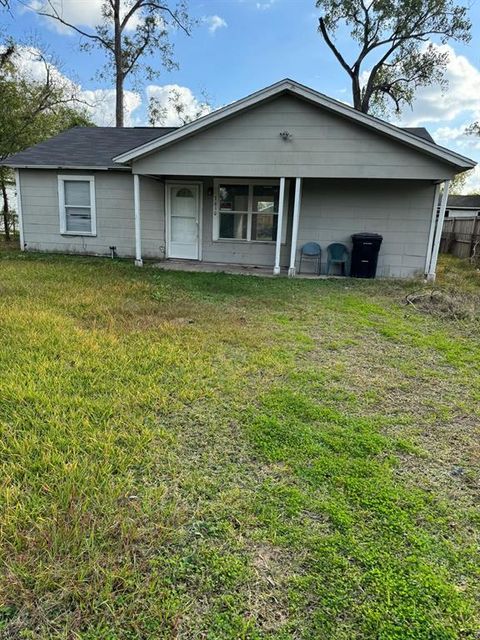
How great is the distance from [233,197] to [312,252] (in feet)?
8.06

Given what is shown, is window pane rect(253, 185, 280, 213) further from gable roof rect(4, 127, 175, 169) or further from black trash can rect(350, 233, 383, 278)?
gable roof rect(4, 127, 175, 169)

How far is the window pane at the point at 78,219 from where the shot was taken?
1105 centimetres

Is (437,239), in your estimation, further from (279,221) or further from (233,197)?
(233,197)

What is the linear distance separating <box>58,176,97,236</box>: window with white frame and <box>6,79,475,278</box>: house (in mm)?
27

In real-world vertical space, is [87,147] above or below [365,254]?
above

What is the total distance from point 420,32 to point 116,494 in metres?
25.8

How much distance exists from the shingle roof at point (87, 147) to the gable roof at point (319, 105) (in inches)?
67.0

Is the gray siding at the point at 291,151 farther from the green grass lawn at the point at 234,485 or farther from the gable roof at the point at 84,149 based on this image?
the green grass lawn at the point at 234,485

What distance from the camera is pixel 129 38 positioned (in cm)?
2011

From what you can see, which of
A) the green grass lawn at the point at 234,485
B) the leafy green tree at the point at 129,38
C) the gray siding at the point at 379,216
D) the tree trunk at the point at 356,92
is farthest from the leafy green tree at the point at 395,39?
the green grass lawn at the point at 234,485

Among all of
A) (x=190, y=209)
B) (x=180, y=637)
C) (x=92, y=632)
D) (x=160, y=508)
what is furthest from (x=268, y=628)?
(x=190, y=209)

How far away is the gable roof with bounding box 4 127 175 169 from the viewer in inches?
416

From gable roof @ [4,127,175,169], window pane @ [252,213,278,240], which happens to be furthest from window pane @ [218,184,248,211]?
gable roof @ [4,127,175,169]

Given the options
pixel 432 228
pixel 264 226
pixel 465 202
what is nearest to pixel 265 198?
pixel 264 226
